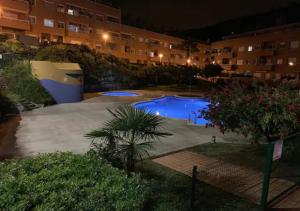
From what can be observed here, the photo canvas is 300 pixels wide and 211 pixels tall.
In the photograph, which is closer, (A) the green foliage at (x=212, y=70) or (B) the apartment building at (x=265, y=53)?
(A) the green foliage at (x=212, y=70)

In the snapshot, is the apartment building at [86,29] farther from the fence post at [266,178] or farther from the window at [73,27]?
the fence post at [266,178]

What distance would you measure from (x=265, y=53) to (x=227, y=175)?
43.0 metres

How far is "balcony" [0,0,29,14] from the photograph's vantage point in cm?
2875

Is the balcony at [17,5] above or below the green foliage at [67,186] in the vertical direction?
above

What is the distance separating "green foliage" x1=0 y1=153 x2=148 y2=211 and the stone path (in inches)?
102

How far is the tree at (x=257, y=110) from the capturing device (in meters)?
5.61

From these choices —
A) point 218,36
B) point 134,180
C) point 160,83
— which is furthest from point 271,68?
point 134,180

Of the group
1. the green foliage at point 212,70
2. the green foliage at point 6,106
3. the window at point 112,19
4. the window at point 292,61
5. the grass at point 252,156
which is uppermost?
the window at point 112,19

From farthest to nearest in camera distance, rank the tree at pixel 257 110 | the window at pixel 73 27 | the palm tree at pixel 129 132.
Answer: the window at pixel 73 27
the tree at pixel 257 110
the palm tree at pixel 129 132

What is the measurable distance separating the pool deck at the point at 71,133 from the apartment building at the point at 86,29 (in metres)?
21.9

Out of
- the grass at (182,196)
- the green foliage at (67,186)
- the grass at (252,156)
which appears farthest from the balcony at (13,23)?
the green foliage at (67,186)

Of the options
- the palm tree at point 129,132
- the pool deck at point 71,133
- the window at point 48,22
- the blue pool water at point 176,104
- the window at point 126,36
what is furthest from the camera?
the window at point 126,36

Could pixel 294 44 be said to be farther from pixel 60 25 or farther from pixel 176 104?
pixel 60 25

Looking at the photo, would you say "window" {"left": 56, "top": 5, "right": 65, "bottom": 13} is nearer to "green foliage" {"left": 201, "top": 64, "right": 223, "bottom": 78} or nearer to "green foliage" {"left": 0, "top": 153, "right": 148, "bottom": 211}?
Result: "green foliage" {"left": 201, "top": 64, "right": 223, "bottom": 78}
